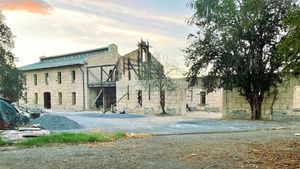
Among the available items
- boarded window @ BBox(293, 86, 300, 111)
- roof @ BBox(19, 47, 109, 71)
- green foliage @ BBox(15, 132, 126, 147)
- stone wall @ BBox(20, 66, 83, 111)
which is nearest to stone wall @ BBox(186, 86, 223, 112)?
roof @ BBox(19, 47, 109, 71)

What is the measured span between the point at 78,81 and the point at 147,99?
441 inches

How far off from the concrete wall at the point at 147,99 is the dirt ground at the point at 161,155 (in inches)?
628

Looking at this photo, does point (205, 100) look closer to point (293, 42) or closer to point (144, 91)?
→ point (144, 91)

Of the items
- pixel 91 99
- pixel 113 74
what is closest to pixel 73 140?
pixel 113 74

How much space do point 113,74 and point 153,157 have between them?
26.6 m

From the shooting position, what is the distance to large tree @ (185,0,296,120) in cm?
2002

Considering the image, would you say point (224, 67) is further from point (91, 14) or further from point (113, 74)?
point (113, 74)

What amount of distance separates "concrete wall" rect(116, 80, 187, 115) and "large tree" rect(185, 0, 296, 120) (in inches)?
202

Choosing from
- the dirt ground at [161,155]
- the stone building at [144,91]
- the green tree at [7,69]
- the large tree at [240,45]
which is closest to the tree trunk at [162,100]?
the stone building at [144,91]

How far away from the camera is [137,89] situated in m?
30.0

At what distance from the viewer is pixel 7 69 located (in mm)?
23391

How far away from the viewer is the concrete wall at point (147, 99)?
88.4 ft

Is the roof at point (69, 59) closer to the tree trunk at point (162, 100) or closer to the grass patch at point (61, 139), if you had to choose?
the tree trunk at point (162, 100)

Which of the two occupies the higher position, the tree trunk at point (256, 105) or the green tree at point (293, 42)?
the green tree at point (293, 42)
